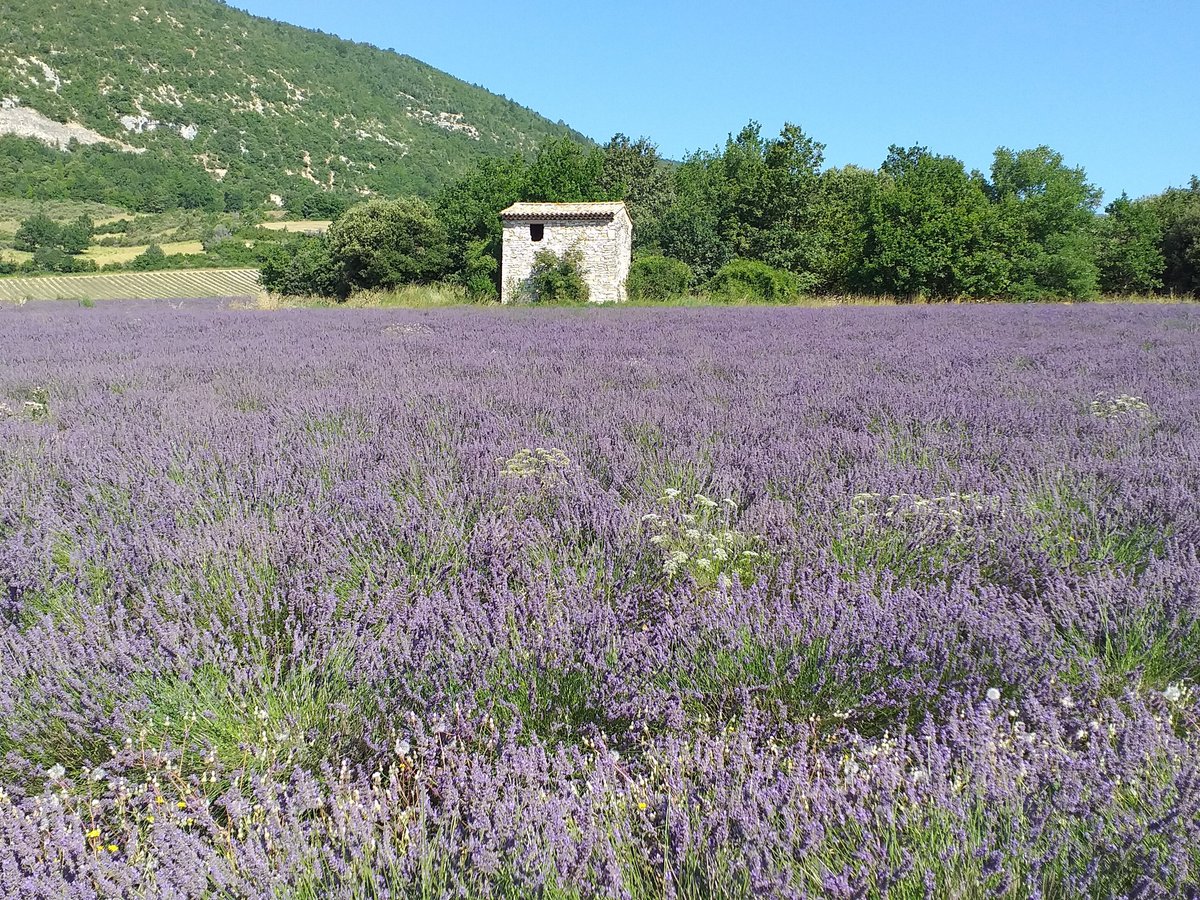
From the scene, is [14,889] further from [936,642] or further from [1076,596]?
[1076,596]

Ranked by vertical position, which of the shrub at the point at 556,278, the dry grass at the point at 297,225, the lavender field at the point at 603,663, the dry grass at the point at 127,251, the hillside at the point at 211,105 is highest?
the hillside at the point at 211,105

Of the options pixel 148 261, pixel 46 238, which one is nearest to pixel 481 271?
pixel 148 261

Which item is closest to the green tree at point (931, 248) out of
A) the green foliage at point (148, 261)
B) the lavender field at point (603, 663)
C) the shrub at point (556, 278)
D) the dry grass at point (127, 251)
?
the shrub at point (556, 278)

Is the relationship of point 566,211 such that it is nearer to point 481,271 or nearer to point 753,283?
point 481,271

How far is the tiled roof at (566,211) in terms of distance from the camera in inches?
778

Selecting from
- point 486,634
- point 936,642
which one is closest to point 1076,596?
point 936,642

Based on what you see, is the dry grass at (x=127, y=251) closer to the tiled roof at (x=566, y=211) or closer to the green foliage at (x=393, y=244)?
the green foliage at (x=393, y=244)

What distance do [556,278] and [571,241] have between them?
1.40 metres

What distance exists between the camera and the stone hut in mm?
20031

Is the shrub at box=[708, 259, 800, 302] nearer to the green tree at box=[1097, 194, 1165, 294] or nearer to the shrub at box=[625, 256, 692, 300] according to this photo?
the shrub at box=[625, 256, 692, 300]

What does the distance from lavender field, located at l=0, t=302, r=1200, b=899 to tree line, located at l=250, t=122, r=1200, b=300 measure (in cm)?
1855

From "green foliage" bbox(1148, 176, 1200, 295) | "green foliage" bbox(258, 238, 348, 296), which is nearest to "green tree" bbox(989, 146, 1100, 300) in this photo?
"green foliage" bbox(1148, 176, 1200, 295)

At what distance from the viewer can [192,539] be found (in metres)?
1.94

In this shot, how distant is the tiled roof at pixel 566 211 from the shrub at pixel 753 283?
3817 millimetres
